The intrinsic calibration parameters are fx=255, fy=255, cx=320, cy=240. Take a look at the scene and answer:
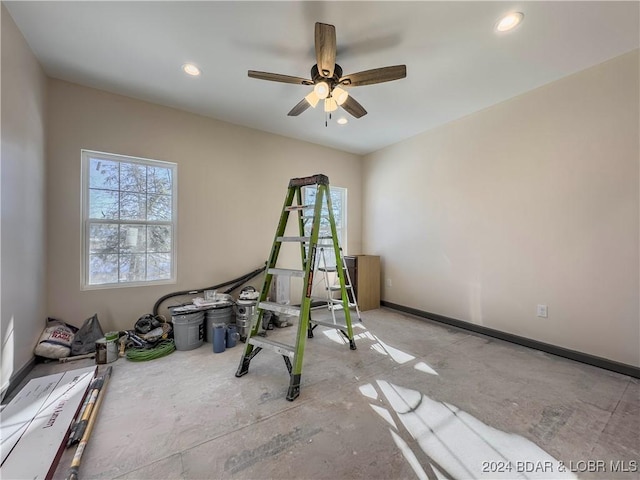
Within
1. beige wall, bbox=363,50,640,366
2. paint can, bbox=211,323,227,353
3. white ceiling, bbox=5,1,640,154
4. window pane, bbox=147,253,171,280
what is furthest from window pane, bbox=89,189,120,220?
beige wall, bbox=363,50,640,366

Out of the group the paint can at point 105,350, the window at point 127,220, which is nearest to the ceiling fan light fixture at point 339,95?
the window at point 127,220

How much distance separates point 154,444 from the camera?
154 centimetres

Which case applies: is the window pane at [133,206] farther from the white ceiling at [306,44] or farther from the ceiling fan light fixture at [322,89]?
the ceiling fan light fixture at [322,89]

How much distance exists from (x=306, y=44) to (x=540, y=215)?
10.0 feet

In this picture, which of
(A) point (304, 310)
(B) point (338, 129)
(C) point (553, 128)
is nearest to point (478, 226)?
(C) point (553, 128)

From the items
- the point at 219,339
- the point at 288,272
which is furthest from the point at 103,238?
the point at 288,272

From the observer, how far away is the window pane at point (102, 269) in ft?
9.67

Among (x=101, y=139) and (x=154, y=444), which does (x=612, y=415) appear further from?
(x=101, y=139)

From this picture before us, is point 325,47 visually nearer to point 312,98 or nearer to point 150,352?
point 312,98

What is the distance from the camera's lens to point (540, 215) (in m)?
2.88

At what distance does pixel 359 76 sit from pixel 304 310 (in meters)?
2.02

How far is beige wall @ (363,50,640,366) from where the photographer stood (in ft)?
7.82

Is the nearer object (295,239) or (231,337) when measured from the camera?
(295,239)

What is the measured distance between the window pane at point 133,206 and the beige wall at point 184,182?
0.39 meters
